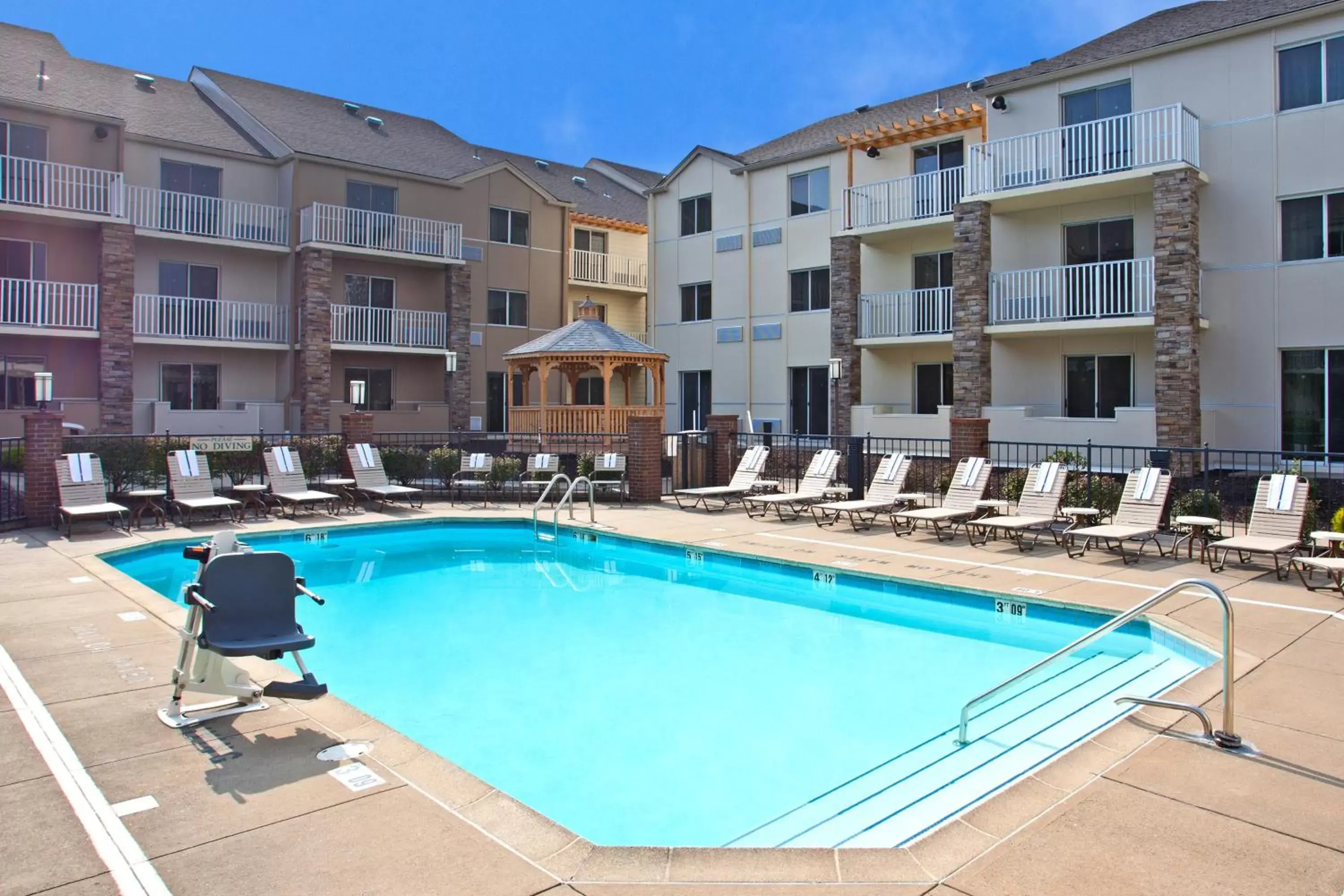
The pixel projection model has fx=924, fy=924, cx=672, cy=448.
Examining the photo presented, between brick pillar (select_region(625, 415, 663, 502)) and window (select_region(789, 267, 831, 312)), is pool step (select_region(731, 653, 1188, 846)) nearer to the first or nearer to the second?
brick pillar (select_region(625, 415, 663, 502))

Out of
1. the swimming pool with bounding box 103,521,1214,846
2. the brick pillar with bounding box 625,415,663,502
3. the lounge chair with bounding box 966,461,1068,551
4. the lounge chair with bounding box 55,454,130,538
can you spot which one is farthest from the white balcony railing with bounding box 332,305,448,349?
the lounge chair with bounding box 966,461,1068,551

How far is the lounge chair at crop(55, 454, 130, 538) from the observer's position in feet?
44.4

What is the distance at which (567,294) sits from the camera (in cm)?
3222

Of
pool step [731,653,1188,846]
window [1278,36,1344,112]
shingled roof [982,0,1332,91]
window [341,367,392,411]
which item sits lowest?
pool step [731,653,1188,846]

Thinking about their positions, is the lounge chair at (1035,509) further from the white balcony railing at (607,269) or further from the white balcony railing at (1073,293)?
the white balcony railing at (607,269)

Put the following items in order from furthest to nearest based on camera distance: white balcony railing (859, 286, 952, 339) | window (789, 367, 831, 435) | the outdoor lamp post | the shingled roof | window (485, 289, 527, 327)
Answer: window (485, 289, 527, 327)
window (789, 367, 831, 435)
white balcony railing (859, 286, 952, 339)
the shingled roof
the outdoor lamp post

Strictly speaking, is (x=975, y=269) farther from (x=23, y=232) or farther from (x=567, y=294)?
(x=23, y=232)

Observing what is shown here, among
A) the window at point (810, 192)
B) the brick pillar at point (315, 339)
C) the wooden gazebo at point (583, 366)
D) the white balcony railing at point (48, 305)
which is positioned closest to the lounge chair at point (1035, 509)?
the wooden gazebo at point (583, 366)

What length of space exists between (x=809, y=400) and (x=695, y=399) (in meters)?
4.33

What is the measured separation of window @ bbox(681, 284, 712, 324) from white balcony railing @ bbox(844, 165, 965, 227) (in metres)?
5.96

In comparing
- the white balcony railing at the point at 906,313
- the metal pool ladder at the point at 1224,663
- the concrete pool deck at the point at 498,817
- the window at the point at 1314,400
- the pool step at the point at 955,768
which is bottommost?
the pool step at the point at 955,768

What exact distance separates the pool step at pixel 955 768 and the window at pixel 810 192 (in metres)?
19.8

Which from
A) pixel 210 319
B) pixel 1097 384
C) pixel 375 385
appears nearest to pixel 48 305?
pixel 210 319

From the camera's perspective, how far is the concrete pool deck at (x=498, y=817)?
3.70m
